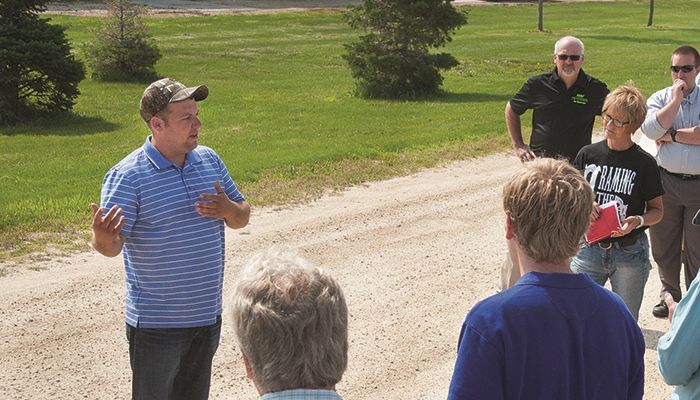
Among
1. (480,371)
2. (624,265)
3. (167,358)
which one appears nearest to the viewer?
(480,371)

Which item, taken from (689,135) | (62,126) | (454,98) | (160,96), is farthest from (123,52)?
(160,96)

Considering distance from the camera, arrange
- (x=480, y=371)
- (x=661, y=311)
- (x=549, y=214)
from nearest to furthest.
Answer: (x=480, y=371) < (x=549, y=214) < (x=661, y=311)

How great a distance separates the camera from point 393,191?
12.8 metres

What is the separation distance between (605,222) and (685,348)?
8.13 feet

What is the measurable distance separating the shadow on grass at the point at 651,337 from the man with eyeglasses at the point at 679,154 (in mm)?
453

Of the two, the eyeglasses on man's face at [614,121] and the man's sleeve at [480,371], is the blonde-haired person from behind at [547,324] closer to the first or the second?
the man's sleeve at [480,371]

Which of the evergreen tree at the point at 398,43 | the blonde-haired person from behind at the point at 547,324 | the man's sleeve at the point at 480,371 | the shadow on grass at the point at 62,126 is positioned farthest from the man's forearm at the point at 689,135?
the evergreen tree at the point at 398,43

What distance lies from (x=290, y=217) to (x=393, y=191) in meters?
1.89

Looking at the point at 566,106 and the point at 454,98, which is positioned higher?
the point at 566,106

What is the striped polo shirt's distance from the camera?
520 cm

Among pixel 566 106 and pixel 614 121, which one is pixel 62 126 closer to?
pixel 566 106

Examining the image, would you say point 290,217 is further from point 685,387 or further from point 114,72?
point 114,72

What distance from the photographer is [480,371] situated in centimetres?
342

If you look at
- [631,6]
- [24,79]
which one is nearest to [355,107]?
[24,79]
